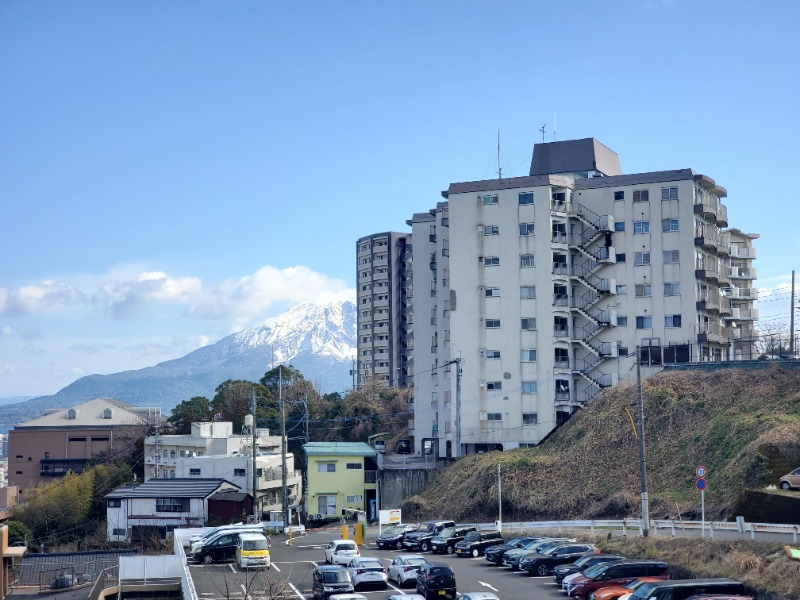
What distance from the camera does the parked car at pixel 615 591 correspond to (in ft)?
94.5

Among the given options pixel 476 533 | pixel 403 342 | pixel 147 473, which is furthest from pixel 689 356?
pixel 403 342

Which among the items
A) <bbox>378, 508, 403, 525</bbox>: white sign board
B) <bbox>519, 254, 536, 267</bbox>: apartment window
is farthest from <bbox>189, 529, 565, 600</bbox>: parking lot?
<bbox>519, 254, 536, 267</bbox>: apartment window

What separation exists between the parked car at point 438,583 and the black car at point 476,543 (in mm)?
10863

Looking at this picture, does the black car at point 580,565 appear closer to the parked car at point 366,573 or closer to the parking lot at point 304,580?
the parking lot at point 304,580

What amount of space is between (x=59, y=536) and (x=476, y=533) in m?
46.9

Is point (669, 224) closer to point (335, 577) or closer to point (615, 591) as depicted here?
point (615, 591)

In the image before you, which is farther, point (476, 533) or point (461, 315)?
point (461, 315)

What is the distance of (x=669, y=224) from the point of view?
6794 centimetres

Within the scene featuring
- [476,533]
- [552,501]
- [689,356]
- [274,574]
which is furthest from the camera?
[689,356]

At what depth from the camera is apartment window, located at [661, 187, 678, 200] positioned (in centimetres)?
6775

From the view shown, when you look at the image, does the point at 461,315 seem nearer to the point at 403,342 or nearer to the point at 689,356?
the point at 689,356

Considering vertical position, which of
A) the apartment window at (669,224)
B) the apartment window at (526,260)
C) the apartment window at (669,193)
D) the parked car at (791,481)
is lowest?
the parked car at (791,481)

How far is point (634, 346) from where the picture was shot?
68438 mm

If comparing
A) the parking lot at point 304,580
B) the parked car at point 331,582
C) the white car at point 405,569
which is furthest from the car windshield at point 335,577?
the white car at point 405,569
